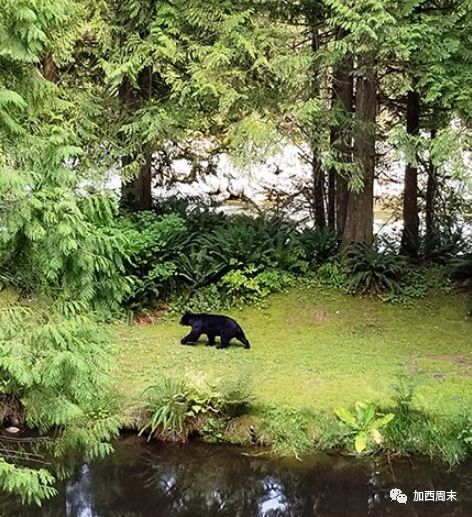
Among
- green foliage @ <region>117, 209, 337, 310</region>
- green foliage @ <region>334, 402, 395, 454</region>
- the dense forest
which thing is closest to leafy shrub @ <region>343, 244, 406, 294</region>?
the dense forest

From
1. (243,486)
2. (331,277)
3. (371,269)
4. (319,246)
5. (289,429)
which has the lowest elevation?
(243,486)

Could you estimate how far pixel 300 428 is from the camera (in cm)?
666

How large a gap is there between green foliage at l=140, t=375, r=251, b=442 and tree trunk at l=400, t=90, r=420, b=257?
16.9 ft

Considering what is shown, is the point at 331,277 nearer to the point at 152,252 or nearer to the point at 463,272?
the point at 463,272

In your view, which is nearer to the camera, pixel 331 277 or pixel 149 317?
pixel 149 317

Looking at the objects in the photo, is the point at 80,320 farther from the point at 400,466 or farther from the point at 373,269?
the point at 373,269

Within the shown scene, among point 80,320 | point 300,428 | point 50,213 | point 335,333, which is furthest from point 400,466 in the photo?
point 50,213

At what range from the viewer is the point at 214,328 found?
841cm

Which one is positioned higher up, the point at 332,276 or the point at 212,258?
the point at 212,258

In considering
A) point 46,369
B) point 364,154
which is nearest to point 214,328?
point 364,154

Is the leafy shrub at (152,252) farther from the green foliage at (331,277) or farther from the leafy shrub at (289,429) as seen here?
the leafy shrub at (289,429)

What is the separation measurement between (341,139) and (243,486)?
16.1 ft

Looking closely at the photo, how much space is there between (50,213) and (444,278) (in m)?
7.64

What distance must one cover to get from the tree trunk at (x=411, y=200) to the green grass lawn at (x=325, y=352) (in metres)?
1.34
